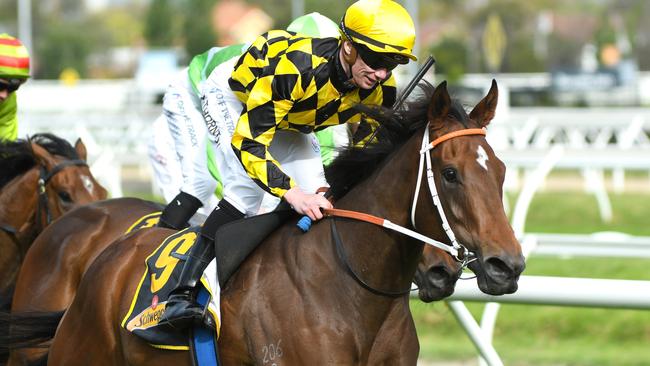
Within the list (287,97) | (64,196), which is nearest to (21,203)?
(64,196)

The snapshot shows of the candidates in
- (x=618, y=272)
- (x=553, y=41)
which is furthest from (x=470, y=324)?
(x=553, y=41)

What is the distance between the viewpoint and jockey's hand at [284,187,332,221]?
12.3ft

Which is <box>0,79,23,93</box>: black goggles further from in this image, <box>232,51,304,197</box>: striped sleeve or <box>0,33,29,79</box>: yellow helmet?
<box>232,51,304,197</box>: striped sleeve

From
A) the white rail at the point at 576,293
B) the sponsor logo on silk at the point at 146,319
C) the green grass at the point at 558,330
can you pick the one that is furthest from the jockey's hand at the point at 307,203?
the green grass at the point at 558,330

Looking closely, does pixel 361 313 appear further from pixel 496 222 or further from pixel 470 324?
pixel 470 324

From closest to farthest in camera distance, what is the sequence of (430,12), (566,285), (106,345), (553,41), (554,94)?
(106,345)
(566,285)
(554,94)
(553,41)
(430,12)

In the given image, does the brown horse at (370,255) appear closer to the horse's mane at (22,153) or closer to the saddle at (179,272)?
the saddle at (179,272)

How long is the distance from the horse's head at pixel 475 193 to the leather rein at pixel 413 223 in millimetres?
13

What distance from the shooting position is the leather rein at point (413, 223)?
3383 mm

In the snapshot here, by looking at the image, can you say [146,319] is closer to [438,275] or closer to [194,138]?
[438,275]

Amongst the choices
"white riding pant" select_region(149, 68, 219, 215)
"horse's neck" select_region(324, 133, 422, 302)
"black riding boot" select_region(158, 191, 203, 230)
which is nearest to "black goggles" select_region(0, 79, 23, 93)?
"white riding pant" select_region(149, 68, 219, 215)

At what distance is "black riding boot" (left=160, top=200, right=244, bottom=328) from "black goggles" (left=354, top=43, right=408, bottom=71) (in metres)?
0.73

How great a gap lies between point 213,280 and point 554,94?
79.5 ft

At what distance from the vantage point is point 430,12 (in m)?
71.2
